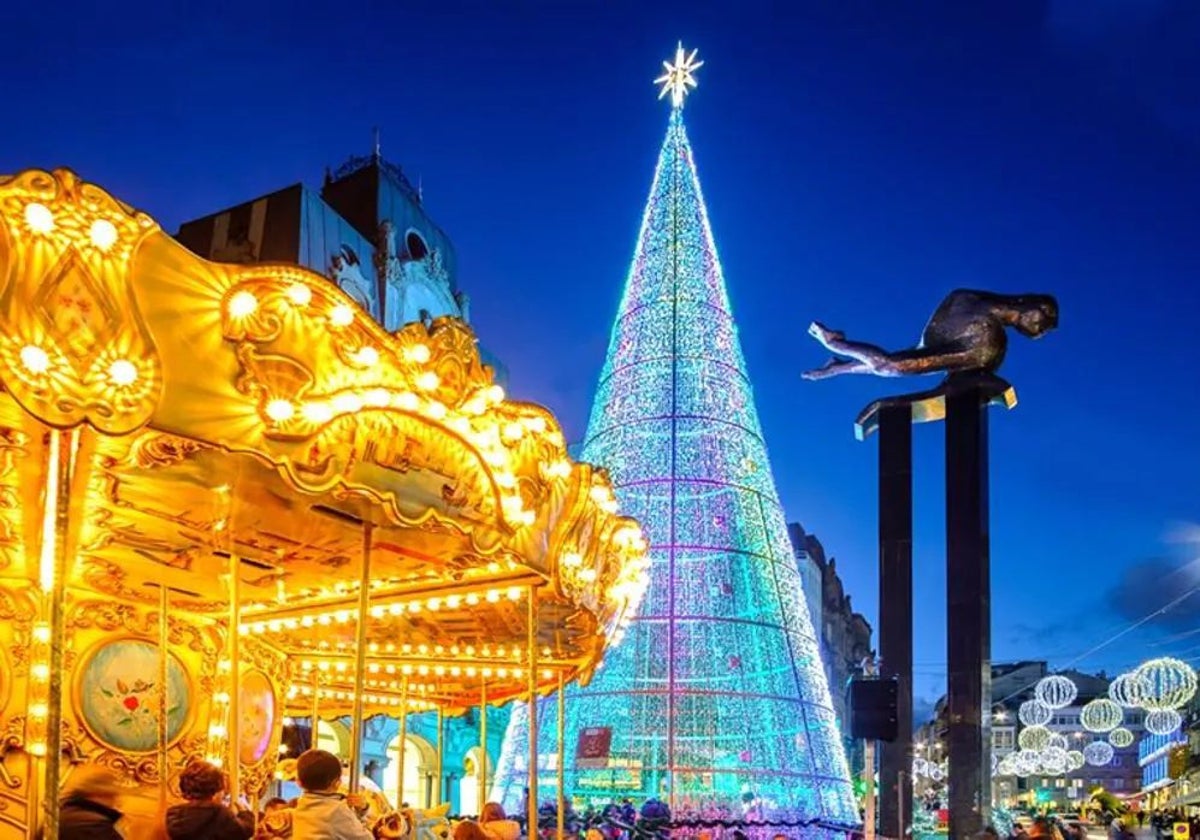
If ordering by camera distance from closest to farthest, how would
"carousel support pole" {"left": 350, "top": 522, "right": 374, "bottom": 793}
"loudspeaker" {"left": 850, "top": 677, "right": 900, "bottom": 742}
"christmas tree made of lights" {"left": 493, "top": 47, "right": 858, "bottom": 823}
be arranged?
"carousel support pole" {"left": 350, "top": 522, "right": 374, "bottom": 793}
"loudspeaker" {"left": 850, "top": 677, "right": 900, "bottom": 742}
"christmas tree made of lights" {"left": 493, "top": 47, "right": 858, "bottom": 823}

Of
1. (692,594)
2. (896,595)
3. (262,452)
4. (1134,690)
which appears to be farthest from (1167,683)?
(262,452)

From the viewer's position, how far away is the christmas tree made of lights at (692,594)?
2030 centimetres

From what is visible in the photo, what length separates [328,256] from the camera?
24.1m

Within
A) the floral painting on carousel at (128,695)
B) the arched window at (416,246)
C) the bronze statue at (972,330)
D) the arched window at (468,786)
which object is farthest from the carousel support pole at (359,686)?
the arched window at (468,786)

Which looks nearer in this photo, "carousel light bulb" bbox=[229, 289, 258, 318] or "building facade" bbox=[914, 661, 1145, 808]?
"carousel light bulb" bbox=[229, 289, 258, 318]

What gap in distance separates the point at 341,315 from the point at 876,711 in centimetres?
1104

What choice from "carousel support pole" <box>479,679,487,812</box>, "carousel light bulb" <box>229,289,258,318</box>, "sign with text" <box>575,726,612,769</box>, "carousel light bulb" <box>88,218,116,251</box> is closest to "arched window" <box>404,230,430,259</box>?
"sign with text" <box>575,726,612,769</box>

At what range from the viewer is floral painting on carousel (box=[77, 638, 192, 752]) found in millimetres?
9844

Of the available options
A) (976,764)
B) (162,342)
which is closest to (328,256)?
(976,764)

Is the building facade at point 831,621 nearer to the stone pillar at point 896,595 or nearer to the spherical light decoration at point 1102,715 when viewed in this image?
the spherical light decoration at point 1102,715

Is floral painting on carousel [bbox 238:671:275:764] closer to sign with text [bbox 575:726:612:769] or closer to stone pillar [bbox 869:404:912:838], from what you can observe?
sign with text [bbox 575:726:612:769]

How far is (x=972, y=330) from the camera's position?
21.2m

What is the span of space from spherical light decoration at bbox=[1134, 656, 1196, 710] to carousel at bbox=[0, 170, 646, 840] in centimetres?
1494

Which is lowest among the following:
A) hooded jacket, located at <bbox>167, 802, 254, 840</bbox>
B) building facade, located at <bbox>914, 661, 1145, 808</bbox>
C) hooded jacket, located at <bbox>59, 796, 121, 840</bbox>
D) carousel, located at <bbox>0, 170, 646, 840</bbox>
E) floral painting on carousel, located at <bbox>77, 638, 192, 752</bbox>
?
building facade, located at <bbox>914, 661, 1145, 808</bbox>
